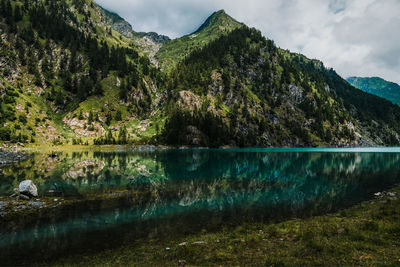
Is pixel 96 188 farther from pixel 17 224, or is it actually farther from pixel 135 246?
pixel 135 246

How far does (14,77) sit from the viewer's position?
177 metres

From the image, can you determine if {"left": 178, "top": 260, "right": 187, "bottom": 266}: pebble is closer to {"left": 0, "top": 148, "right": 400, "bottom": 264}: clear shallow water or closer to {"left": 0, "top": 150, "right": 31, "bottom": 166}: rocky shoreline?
{"left": 0, "top": 148, "right": 400, "bottom": 264}: clear shallow water

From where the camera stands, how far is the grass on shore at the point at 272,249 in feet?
36.3

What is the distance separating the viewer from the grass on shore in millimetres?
11078

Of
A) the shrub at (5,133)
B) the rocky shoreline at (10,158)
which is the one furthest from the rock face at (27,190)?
the shrub at (5,133)

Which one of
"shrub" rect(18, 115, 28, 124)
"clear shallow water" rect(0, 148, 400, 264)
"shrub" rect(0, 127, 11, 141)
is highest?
"shrub" rect(18, 115, 28, 124)

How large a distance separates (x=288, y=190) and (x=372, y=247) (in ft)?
73.8

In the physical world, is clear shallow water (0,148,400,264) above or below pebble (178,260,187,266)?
below

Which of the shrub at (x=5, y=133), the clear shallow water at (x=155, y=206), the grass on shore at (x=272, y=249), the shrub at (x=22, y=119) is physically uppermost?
the shrub at (x=22, y=119)

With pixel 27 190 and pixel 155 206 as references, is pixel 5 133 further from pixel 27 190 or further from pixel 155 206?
pixel 155 206

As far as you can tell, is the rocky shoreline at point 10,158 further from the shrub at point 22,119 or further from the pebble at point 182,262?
the pebble at point 182,262

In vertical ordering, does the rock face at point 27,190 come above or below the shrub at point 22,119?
below

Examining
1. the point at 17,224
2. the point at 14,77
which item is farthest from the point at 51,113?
the point at 17,224

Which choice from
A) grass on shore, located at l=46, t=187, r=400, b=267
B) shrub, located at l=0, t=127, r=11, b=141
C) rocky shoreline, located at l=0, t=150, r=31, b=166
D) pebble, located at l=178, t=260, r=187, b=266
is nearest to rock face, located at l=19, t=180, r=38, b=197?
grass on shore, located at l=46, t=187, r=400, b=267
